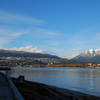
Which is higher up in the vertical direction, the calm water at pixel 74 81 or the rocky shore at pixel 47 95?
the rocky shore at pixel 47 95

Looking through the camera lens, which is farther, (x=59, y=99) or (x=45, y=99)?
(x=59, y=99)

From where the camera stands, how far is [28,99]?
16047 mm

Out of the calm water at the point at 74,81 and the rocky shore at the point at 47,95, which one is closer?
the rocky shore at the point at 47,95

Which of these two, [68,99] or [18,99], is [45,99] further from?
[18,99]

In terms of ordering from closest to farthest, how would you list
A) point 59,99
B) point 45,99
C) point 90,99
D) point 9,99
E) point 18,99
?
point 18,99
point 9,99
point 45,99
point 59,99
point 90,99

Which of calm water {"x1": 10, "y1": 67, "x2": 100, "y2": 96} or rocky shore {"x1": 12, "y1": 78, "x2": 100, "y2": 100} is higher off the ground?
rocky shore {"x1": 12, "y1": 78, "x2": 100, "y2": 100}

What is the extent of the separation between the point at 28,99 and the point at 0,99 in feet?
17.4

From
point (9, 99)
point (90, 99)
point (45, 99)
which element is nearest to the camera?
point (9, 99)

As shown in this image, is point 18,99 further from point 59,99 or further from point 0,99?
point 59,99

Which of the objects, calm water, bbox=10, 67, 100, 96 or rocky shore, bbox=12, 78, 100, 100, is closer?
rocky shore, bbox=12, 78, 100, 100

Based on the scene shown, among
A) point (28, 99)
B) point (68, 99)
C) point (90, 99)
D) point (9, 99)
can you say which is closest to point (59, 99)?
point (68, 99)

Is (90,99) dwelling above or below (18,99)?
below

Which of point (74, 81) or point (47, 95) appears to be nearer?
point (47, 95)

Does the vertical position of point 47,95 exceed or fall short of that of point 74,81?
it exceeds it
